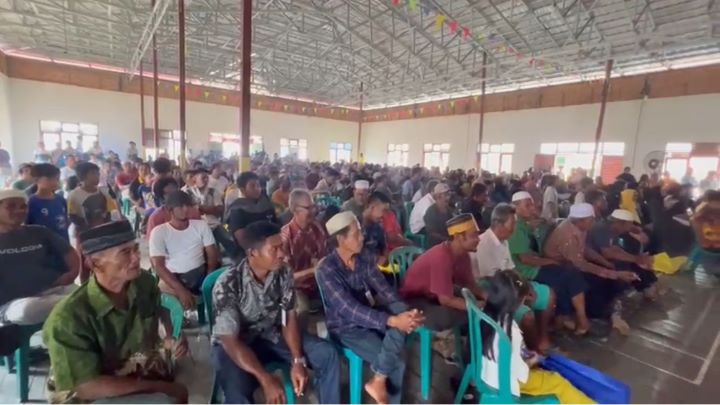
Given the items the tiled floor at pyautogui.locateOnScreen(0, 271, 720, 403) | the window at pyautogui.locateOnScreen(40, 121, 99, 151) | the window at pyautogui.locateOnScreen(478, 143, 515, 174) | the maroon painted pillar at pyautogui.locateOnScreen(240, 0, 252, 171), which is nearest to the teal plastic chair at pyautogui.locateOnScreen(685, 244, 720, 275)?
the tiled floor at pyautogui.locateOnScreen(0, 271, 720, 403)

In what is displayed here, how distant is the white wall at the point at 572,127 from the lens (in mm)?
9789

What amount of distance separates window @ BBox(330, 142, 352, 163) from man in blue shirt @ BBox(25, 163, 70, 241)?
1767cm

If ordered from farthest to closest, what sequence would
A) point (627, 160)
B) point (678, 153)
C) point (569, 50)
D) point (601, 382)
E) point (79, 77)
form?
point (79, 77) → point (627, 160) → point (678, 153) → point (569, 50) → point (601, 382)

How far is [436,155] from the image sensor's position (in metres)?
17.1

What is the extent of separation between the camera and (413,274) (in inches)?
88.4

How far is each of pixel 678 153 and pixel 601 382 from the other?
458 inches

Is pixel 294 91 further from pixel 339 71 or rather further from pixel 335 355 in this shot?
pixel 335 355

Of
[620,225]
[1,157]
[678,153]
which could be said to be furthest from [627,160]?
[1,157]

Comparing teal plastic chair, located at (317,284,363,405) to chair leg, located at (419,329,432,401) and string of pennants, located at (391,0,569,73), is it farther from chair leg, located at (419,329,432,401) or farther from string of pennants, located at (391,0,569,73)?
string of pennants, located at (391,0,569,73)

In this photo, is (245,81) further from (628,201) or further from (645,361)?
(628,201)

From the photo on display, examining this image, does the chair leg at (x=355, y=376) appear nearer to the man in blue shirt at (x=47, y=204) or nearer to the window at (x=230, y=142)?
the man in blue shirt at (x=47, y=204)

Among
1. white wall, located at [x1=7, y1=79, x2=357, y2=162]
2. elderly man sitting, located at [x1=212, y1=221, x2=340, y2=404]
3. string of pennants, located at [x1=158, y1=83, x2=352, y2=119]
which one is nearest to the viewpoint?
elderly man sitting, located at [x1=212, y1=221, x2=340, y2=404]

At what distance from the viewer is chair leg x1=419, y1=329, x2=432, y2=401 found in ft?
6.98

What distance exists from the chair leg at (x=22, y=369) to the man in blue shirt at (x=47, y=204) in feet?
3.81
